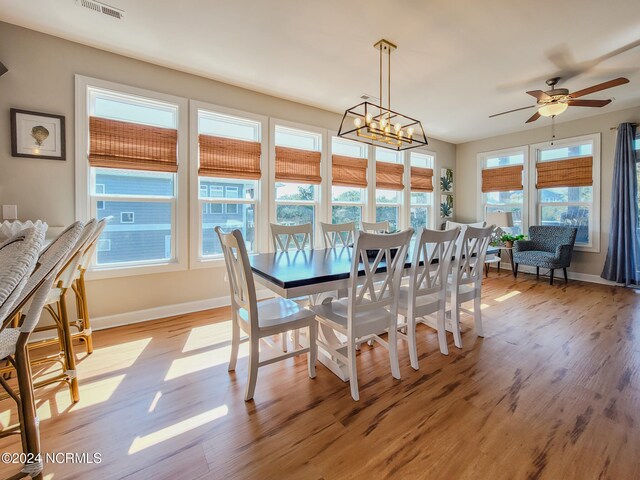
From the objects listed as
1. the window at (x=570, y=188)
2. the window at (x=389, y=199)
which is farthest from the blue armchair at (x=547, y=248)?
the window at (x=389, y=199)

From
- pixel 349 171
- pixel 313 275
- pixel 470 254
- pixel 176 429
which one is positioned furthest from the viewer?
pixel 349 171

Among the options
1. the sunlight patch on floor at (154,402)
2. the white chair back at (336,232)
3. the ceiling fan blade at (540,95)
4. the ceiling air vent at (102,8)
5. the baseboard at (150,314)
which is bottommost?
the sunlight patch on floor at (154,402)

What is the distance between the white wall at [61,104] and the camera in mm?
2506

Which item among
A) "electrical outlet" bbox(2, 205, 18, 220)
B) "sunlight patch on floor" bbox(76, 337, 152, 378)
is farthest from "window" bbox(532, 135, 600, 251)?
"electrical outlet" bbox(2, 205, 18, 220)

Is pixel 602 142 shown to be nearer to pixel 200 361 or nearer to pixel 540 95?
pixel 540 95

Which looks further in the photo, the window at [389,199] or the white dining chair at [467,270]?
the window at [389,199]

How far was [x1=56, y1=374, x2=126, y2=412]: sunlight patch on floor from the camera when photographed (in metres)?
1.75

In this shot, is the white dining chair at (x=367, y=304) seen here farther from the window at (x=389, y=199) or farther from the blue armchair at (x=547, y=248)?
the blue armchair at (x=547, y=248)

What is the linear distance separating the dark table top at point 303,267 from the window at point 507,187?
434cm

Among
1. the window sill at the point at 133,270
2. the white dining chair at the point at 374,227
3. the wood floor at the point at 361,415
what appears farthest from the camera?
the white dining chair at the point at 374,227

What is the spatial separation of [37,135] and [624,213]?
7.29 meters

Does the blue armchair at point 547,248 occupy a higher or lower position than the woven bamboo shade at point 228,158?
lower

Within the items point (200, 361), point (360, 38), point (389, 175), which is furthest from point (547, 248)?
point (200, 361)

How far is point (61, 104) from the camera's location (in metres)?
2.70
